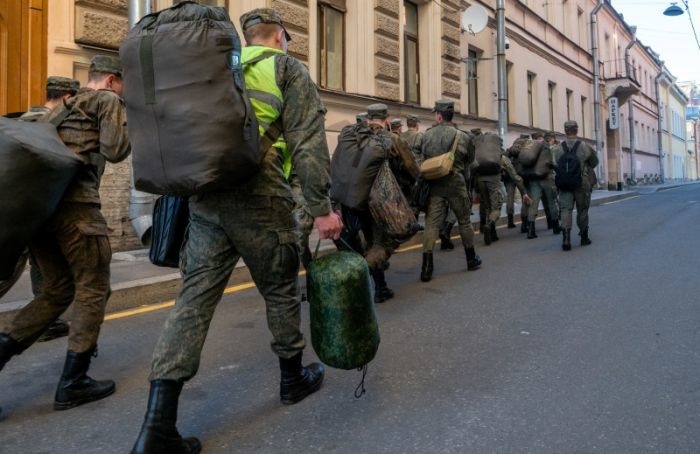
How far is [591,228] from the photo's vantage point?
1062cm

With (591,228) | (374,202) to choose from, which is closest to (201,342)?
(374,202)

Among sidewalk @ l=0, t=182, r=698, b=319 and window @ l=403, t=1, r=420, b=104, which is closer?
sidewalk @ l=0, t=182, r=698, b=319

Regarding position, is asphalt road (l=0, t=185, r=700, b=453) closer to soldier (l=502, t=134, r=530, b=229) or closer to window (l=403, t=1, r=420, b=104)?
soldier (l=502, t=134, r=530, b=229)

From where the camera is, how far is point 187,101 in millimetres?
2080

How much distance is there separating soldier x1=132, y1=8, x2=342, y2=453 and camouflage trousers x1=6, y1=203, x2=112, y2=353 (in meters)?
0.67

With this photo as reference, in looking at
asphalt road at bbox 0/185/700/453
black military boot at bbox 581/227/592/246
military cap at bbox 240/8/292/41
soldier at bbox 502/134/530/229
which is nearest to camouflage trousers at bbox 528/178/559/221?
soldier at bbox 502/134/530/229

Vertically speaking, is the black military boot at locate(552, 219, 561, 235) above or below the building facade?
below

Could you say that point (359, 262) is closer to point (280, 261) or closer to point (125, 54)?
point (280, 261)

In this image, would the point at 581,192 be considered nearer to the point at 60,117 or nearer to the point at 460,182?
the point at 460,182

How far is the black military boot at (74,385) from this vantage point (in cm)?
278

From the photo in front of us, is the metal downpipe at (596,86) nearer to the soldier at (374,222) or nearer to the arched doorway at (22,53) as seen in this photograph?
the soldier at (374,222)

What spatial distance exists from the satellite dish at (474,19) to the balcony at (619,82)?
16.5m

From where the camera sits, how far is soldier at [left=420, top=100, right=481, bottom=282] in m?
6.01

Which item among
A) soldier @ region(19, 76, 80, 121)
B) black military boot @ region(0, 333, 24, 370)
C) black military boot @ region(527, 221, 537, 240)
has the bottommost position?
black military boot @ region(0, 333, 24, 370)
